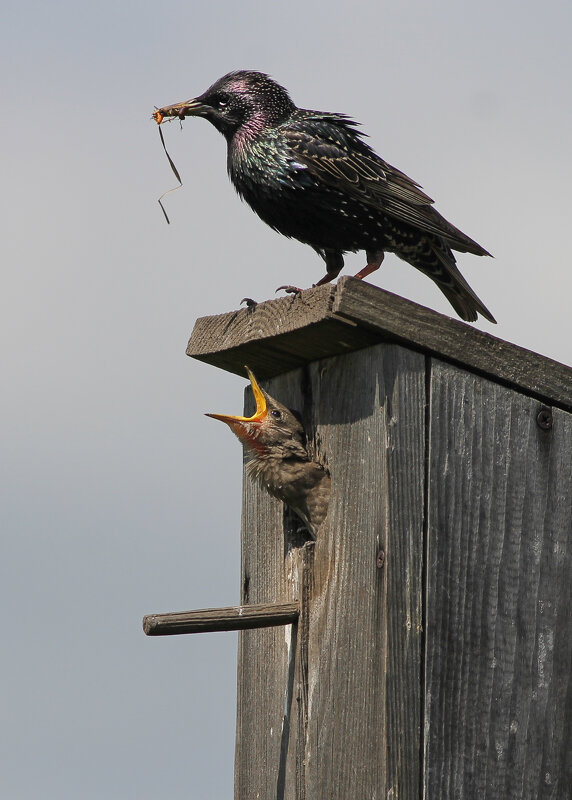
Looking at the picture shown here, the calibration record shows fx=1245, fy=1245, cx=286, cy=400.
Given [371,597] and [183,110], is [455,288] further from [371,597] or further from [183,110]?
[371,597]

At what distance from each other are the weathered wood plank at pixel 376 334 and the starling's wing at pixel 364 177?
107 cm

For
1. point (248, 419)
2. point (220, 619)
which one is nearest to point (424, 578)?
point (220, 619)

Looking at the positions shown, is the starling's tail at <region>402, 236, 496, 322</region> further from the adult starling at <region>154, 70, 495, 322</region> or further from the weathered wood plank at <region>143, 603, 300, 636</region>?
the weathered wood plank at <region>143, 603, 300, 636</region>

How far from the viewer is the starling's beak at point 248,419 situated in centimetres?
339

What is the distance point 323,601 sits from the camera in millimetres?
3104

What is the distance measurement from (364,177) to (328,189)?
17 centimetres

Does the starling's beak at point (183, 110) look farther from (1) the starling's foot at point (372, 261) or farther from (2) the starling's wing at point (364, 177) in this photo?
(1) the starling's foot at point (372, 261)

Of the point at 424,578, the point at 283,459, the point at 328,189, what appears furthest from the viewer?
the point at 328,189

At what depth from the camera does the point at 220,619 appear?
2902mm

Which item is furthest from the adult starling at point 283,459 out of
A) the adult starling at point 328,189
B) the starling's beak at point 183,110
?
the starling's beak at point 183,110

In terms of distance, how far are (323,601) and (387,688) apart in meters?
0.36

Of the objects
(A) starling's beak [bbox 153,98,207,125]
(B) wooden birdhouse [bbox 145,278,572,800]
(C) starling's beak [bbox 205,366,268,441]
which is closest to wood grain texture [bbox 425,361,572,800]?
(B) wooden birdhouse [bbox 145,278,572,800]

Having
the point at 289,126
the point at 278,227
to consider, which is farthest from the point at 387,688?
the point at 289,126

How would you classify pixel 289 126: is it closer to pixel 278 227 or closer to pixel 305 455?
pixel 278 227
